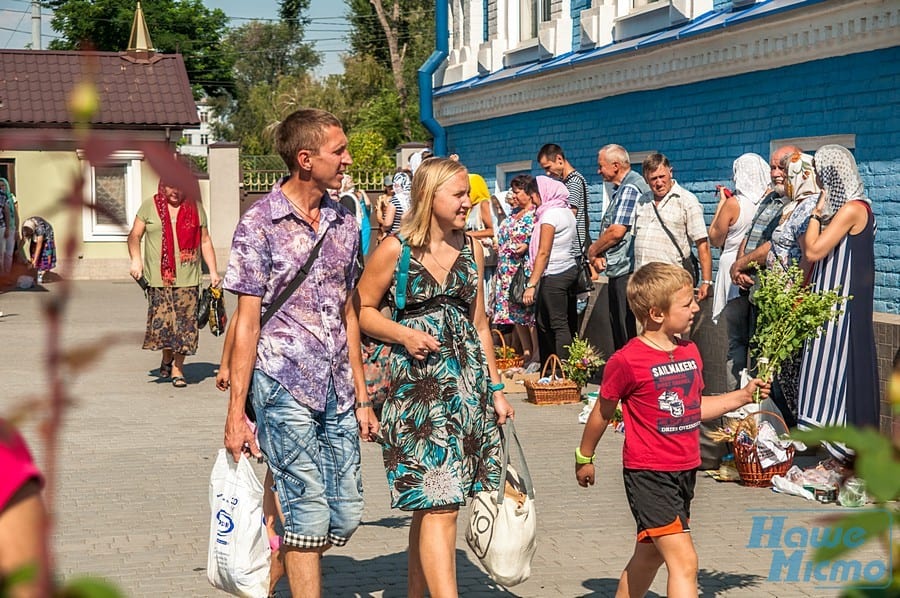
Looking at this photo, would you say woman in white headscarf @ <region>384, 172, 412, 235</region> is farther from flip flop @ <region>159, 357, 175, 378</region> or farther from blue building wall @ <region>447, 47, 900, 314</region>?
flip flop @ <region>159, 357, 175, 378</region>

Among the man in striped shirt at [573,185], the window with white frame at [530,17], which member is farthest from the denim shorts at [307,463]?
the window with white frame at [530,17]

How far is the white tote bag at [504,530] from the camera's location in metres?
5.07

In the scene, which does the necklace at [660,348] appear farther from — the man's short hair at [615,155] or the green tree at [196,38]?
the green tree at [196,38]

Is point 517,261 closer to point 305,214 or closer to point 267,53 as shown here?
point 305,214

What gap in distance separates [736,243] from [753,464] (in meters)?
2.18

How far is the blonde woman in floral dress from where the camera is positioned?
12.1 m

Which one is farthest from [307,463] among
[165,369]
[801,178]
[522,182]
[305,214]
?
[165,369]

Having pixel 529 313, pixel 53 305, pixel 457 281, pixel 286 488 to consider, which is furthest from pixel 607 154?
pixel 53 305

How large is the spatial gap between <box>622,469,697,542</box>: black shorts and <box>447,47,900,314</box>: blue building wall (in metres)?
5.15

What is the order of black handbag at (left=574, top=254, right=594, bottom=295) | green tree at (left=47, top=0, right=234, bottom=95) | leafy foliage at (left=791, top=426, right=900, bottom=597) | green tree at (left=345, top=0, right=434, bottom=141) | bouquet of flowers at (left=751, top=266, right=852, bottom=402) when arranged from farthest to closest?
green tree at (left=47, top=0, right=234, bottom=95) → green tree at (left=345, top=0, right=434, bottom=141) → black handbag at (left=574, top=254, right=594, bottom=295) → bouquet of flowers at (left=751, top=266, right=852, bottom=402) → leafy foliage at (left=791, top=426, right=900, bottom=597)

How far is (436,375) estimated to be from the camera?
16.6ft

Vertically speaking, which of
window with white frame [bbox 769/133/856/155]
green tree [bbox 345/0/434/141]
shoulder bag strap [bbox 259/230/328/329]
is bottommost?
→ shoulder bag strap [bbox 259/230/328/329]

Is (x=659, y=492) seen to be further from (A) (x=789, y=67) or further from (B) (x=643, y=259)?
(A) (x=789, y=67)

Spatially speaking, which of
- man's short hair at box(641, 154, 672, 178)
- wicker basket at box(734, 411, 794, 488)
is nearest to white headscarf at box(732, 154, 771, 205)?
man's short hair at box(641, 154, 672, 178)
